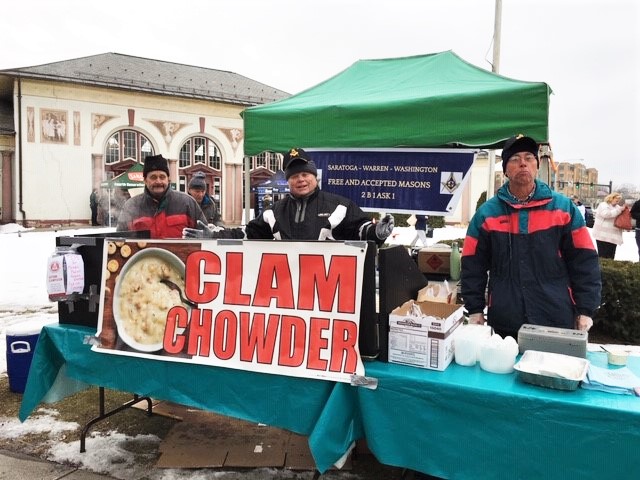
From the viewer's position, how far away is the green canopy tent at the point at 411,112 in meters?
3.65

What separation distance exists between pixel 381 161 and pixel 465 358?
3121 mm

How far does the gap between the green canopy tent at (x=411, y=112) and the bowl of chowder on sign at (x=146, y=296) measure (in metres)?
2.13

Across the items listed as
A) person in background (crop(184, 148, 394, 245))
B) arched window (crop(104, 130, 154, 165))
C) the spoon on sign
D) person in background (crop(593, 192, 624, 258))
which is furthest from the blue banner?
arched window (crop(104, 130, 154, 165))

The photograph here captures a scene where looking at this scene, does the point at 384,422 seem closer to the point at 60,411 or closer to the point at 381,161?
the point at 60,411

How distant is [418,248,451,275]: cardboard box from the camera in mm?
4152

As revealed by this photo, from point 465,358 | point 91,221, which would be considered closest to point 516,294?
point 465,358

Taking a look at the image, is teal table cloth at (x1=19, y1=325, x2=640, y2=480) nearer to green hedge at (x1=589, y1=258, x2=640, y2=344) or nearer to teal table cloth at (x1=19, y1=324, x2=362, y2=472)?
teal table cloth at (x1=19, y1=324, x2=362, y2=472)

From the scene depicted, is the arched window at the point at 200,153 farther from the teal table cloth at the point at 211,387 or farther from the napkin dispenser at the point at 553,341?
the napkin dispenser at the point at 553,341

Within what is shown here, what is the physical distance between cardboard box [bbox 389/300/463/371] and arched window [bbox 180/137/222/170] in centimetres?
2790

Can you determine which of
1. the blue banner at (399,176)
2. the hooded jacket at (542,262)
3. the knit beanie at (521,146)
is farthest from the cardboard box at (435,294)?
the blue banner at (399,176)

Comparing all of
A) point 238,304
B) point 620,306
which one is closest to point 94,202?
point 620,306

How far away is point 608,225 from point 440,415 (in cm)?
840

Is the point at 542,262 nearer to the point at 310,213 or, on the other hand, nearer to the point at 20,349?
the point at 310,213

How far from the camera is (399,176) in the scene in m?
5.00
